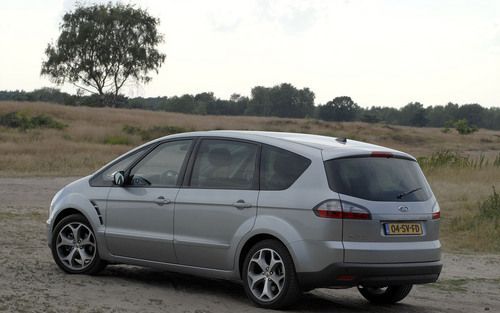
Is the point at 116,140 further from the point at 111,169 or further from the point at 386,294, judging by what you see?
the point at 386,294

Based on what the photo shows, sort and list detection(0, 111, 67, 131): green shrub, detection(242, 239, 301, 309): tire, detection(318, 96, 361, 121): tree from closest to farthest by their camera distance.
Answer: detection(242, 239, 301, 309): tire
detection(0, 111, 67, 131): green shrub
detection(318, 96, 361, 121): tree

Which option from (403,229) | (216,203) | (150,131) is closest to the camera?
(403,229)

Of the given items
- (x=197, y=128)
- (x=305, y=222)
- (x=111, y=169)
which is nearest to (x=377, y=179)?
(x=305, y=222)

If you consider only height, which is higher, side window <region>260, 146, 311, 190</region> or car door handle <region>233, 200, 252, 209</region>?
side window <region>260, 146, 311, 190</region>

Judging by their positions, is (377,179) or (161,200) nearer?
(377,179)

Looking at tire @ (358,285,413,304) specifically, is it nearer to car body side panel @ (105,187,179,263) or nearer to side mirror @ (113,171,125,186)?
car body side panel @ (105,187,179,263)

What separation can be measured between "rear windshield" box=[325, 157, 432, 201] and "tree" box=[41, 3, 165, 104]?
84126 millimetres

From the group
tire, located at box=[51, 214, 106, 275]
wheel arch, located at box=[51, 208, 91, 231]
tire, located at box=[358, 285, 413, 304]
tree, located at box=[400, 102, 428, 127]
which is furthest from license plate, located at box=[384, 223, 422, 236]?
tree, located at box=[400, 102, 428, 127]

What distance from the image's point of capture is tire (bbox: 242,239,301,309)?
828cm

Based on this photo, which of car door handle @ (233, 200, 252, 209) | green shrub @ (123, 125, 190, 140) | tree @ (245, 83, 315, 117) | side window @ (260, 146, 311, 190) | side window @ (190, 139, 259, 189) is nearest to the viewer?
side window @ (260, 146, 311, 190)

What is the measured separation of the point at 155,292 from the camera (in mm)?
9133

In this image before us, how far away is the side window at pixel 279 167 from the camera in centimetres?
852

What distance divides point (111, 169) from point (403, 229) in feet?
10.7

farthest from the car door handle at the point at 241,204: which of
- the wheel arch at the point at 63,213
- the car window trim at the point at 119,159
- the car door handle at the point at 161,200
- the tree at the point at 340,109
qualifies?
the tree at the point at 340,109
